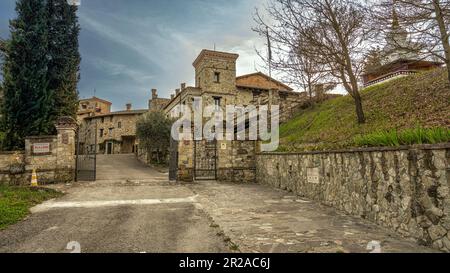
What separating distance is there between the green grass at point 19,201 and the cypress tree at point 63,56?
22.4ft

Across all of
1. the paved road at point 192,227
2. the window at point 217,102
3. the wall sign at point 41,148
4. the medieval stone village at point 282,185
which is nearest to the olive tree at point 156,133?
the window at point 217,102

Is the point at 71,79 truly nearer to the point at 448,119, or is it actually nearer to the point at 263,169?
the point at 263,169

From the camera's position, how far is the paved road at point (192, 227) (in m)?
4.33

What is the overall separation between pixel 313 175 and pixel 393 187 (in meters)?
3.54

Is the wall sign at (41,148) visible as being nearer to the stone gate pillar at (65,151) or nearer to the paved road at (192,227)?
the stone gate pillar at (65,151)

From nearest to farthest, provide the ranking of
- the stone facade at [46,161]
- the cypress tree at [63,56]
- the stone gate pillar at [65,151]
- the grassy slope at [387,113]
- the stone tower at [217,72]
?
1. the grassy slope at [387,113]
2. the stone facade at [46,161]
3. the stone gate pillar at [65,151]
4. the cypress tree at [63,56]
5. the stone tower at [217,72]

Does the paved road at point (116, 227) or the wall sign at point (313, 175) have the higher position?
the wall sign at point (313, 175)

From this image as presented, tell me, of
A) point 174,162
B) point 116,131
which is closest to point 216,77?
point 174,162

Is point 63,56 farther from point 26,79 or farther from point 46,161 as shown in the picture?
point 46,161

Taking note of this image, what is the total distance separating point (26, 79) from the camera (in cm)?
1340

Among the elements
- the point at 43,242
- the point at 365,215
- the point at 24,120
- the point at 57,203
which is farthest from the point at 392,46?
the point at 24,120

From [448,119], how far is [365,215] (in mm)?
3465

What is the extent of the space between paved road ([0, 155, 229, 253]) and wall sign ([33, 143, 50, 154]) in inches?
147
